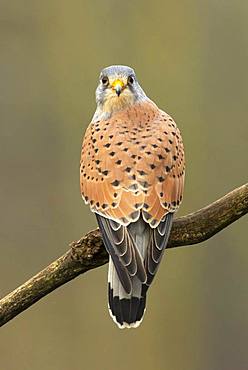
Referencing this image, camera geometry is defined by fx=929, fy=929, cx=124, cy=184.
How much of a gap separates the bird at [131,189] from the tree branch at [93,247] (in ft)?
0.13

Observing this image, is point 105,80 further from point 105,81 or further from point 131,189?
point 131,189

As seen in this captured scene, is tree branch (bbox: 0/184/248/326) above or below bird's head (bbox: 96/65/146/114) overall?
below

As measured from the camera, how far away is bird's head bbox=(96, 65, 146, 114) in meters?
2.68

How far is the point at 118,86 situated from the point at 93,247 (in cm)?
56

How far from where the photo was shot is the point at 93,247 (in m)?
2.33

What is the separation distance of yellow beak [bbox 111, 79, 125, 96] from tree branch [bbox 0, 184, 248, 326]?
0.47 m

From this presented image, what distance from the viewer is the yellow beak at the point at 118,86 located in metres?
2.66

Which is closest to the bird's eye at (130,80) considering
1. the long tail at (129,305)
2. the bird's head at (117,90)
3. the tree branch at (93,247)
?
the bird's head at (117,90)

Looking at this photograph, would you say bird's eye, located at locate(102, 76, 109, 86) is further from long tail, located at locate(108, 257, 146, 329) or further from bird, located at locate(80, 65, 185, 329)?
long tail, located at locate(108, 257, 146, 329)

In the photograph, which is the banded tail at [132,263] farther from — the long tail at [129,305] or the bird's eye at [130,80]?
the bird's eye at [130,80]

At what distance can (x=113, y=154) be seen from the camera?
247 cm

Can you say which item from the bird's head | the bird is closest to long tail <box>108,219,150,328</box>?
the bird

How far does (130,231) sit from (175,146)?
32cm

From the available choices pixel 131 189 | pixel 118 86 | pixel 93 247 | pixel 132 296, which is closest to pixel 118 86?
pixel 118 86
